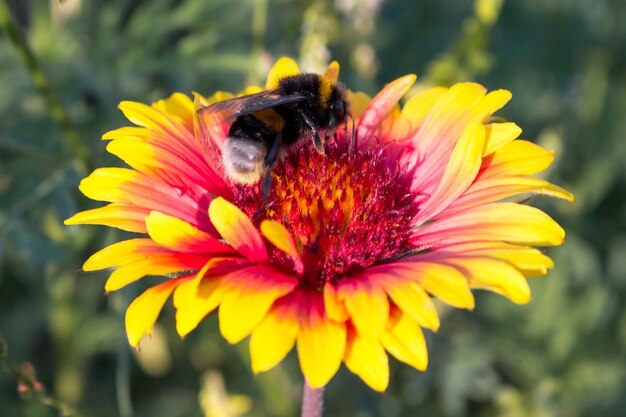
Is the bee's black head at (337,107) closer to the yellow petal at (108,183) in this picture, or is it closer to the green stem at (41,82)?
A: the yellow petal at (108,183)

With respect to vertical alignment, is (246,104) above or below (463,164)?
above

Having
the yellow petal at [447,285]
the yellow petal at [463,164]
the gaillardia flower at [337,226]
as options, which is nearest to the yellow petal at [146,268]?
the gaillardia flower at [337,226]

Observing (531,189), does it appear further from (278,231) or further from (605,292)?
(605,292)

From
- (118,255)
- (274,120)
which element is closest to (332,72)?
(274,120)

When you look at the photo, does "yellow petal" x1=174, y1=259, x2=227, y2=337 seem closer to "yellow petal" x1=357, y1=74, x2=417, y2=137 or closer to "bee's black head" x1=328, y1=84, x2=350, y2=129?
"bee's black head" x1=328, y1=84, x2=350, y2=129

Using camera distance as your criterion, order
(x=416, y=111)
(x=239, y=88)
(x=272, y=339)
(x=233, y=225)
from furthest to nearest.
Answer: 1. (x=239, y=88)
2. (x=416, y=111)
3. (x=233, y=225)
4. (x=272, y=339)

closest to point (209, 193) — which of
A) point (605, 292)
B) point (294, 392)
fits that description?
point (294, 392)

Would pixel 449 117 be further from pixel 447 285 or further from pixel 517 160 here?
pixel 447 285
